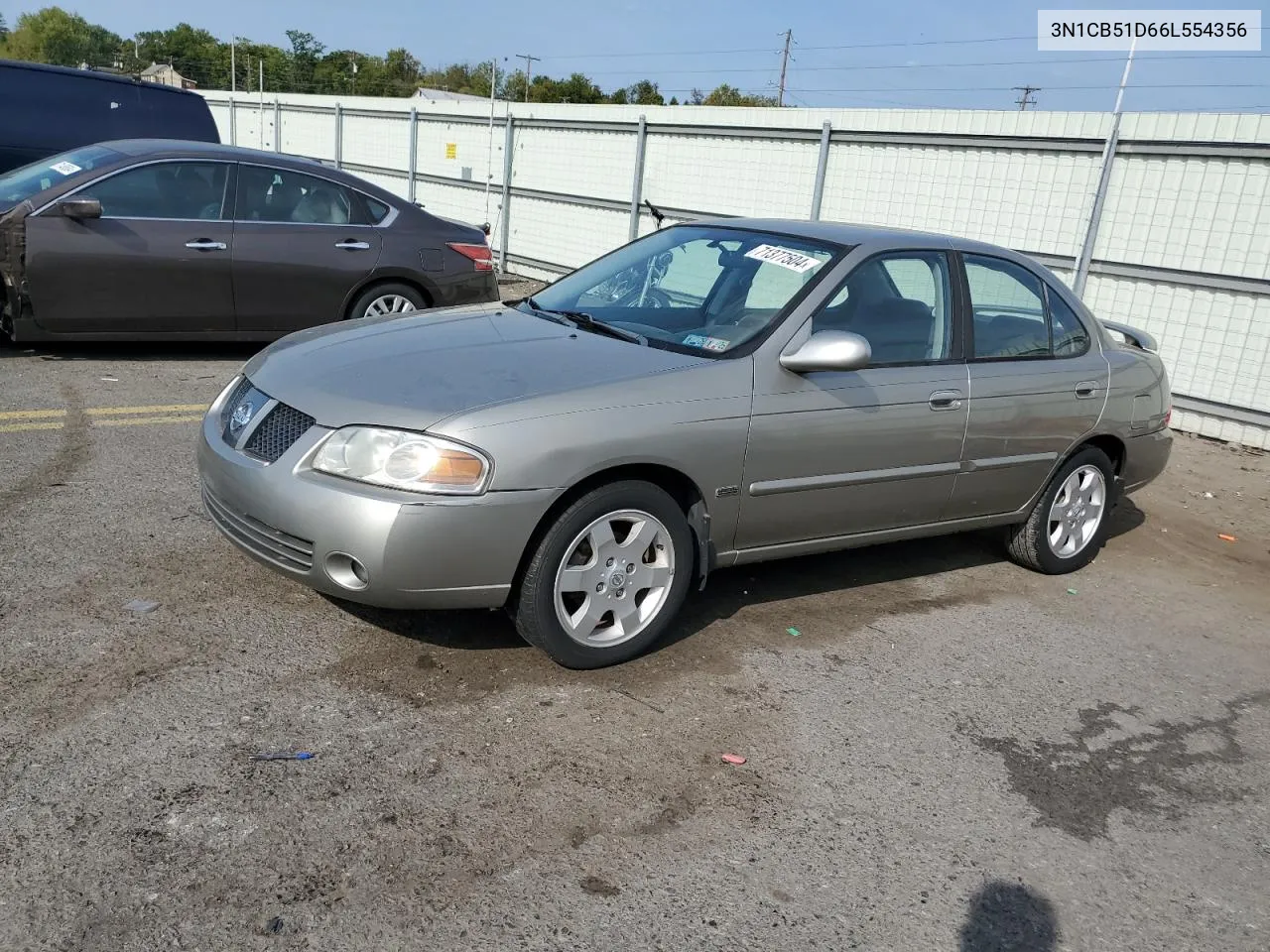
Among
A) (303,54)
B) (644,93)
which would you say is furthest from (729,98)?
(303,54)

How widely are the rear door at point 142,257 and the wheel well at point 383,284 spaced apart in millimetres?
924

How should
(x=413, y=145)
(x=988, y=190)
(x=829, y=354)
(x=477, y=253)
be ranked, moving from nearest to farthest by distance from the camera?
(x=829, y=354) → (x=477, y=253) → (x=988, y=190) → (x=413, y=145)

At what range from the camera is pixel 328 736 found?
133 inches

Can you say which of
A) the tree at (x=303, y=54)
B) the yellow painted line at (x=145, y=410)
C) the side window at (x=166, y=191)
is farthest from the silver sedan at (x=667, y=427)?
the tree at (x=303, y=54)

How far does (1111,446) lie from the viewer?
5.86 m

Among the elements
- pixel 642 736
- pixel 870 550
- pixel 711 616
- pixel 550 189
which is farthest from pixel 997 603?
pixel 550 189

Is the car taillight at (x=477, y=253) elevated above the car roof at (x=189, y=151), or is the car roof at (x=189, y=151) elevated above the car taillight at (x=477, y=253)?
the car roof at (x=189, y=151)

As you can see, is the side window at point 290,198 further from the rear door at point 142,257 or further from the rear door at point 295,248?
the rear door at point 142,257

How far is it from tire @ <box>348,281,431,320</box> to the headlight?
17.7ft

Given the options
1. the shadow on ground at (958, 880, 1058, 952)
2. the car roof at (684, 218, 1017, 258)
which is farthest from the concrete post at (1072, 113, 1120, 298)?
the shadow on ground at (958, 880, 1058, 952)

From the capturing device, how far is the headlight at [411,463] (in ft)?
11.7

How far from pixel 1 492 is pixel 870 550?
4311 millimetres

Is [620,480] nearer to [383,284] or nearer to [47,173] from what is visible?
[383,284]

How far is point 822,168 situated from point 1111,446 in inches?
266
